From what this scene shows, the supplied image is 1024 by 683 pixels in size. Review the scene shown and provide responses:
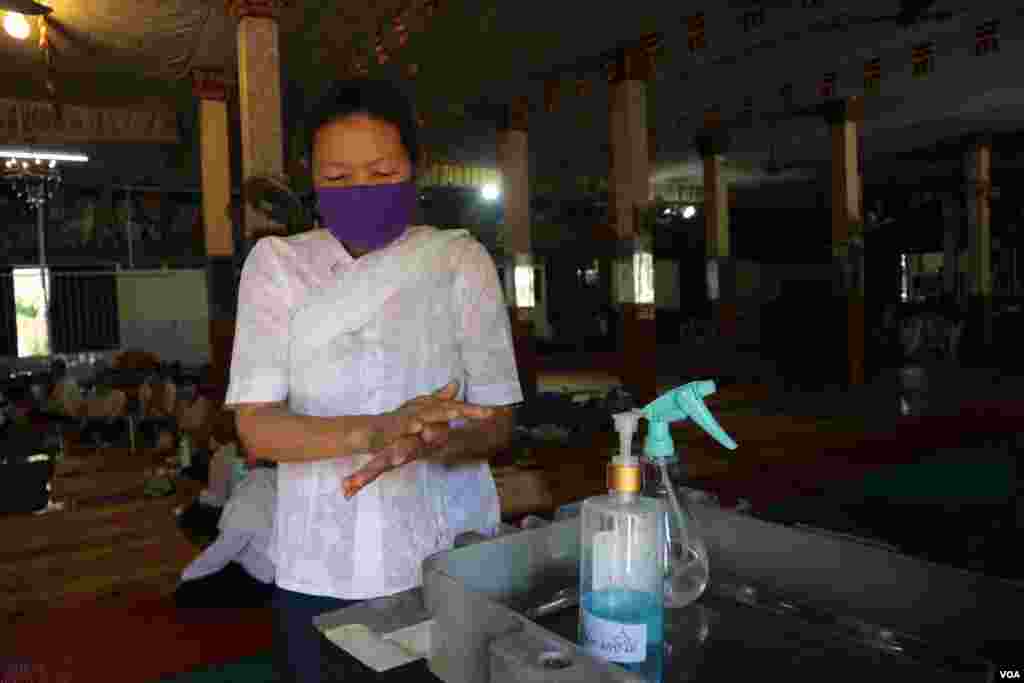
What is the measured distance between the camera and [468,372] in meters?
1.19

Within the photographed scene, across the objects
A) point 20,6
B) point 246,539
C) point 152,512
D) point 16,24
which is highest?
point 16,24

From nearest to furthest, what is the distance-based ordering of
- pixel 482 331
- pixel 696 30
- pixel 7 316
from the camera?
pixel 482 331
pixel 696 30
pixel 7 316

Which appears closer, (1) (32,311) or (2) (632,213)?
(2) (632,213)

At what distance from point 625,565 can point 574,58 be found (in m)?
7.83

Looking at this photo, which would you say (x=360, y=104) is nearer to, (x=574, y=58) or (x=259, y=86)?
(x=259, y=86)

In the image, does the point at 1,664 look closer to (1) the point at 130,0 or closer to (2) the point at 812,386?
(1) the point at 130,0

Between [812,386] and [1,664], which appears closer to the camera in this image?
[1,664]

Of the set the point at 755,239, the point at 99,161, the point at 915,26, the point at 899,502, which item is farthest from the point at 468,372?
the point at 755,239

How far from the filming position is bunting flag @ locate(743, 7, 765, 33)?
6801 mm

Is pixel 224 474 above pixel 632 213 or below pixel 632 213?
below

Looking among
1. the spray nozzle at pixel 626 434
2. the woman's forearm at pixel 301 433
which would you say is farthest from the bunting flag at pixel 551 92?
the spray nozzle at pixel 626 434

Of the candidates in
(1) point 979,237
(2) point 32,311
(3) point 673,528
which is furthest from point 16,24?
(1) point 979,237

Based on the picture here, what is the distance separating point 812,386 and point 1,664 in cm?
937

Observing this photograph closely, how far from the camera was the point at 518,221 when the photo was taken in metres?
10.0
